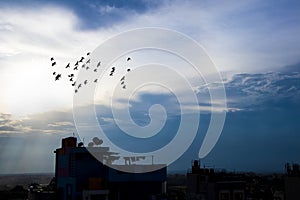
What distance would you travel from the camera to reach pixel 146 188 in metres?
30.7

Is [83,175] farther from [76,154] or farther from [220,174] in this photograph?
[220,174]

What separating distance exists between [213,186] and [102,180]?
996 centimetres

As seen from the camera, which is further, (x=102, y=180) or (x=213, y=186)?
(x=213, y=186)

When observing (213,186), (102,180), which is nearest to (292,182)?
(213,186)

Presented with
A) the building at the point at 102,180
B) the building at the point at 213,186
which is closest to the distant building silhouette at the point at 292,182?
the building at the point at 213,186

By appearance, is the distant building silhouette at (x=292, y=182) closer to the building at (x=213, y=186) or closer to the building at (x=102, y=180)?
the building at (x=213, y=186)

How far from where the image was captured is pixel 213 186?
111ft

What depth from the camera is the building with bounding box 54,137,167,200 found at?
29531 millimetres

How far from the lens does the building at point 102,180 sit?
29531mm

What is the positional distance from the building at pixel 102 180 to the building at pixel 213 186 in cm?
510

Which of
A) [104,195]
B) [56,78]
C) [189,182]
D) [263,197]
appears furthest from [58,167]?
[263,197]

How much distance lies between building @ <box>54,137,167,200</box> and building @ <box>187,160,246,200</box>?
5101 mm

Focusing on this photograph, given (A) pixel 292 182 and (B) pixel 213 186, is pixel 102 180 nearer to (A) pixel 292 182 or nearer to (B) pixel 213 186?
(B) pixel 213 186

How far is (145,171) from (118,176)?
83.4 inches
